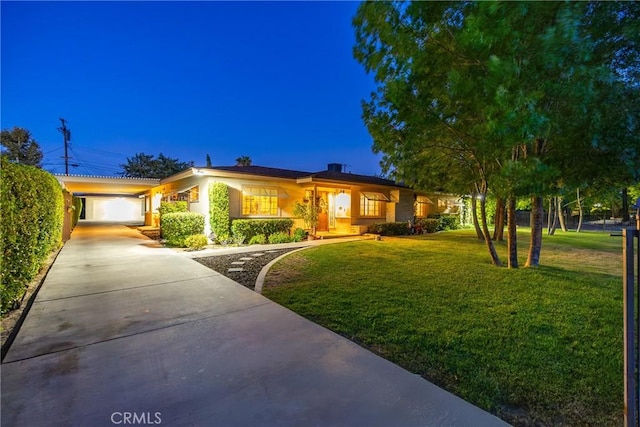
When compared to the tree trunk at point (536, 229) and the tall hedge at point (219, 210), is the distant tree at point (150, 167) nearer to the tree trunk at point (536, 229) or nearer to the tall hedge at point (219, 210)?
the tall hedge at point (219, 210)

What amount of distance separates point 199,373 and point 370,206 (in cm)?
1613

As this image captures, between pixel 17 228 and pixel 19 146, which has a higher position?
pixel 19 146

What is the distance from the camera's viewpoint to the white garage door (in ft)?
105

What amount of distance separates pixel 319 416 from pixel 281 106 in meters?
59.5

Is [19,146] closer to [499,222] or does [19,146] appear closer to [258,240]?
[258,240]

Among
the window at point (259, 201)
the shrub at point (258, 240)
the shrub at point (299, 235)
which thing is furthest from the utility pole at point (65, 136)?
the shrub at point (299, 235)

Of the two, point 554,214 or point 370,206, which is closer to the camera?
point 554,214

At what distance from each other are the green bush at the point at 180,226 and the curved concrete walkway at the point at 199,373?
22.9 ft

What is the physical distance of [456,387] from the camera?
107 inches

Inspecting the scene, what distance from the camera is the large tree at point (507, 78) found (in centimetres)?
421

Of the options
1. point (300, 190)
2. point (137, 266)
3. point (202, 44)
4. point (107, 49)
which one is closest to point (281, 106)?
point (202, 44)

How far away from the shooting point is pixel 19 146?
26.9m

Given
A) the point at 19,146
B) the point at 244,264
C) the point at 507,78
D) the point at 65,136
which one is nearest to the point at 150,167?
the point at 65,136

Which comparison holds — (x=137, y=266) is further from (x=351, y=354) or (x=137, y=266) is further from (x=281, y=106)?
(x=281, y=106)
